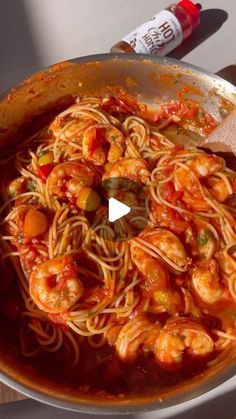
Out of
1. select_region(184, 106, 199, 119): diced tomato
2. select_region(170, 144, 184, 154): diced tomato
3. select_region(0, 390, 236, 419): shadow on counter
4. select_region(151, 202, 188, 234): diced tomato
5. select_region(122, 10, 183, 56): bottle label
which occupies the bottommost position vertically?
select_region(0, 390, 236, 419): shadow on counter

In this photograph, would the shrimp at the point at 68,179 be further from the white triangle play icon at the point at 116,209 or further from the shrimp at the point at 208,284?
the shrimp at the point at 208,284

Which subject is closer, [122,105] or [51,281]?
[51,281]

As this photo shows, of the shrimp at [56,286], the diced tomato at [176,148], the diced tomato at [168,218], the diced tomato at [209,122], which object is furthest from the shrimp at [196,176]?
the shrimp at [56,286]

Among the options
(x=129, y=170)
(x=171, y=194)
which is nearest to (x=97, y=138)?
(x=129, y=170)

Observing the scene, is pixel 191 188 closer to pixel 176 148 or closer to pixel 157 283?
pixel 176 148

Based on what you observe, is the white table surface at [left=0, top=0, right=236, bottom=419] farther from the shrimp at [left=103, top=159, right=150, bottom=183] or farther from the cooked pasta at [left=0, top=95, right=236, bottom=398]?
the shrimp at [left=103, top=159, right=150, bottom=183]

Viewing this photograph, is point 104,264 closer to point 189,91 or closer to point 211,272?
point 211,272

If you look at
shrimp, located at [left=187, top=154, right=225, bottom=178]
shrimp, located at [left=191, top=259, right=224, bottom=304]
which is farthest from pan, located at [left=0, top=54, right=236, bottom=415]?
shrimp, located at [left=191, top=259, right=224, bottom=304]
